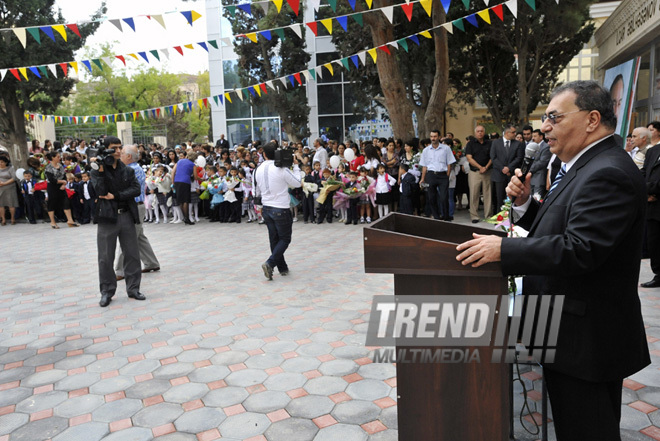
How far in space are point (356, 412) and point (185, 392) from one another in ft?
4.49

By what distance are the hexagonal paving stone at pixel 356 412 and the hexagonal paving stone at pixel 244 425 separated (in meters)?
0.50

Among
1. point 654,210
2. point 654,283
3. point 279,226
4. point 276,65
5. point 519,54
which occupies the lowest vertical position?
point 654,283

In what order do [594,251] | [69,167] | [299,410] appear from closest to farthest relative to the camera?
[594,251] < [299,410] < [69,167]

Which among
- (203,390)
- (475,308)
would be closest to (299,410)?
(203,390)

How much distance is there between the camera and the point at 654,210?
6.09 m

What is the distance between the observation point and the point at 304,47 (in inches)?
1003

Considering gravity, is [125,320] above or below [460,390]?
below

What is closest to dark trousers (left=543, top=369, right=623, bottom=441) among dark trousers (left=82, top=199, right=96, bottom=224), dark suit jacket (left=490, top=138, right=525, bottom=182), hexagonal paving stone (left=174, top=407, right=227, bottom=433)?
hexagonal paving stone (left=174, top=407, right=227, bottom=433)

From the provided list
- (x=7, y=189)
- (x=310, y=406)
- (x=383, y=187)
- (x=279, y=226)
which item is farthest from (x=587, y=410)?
(x=7, y=189)

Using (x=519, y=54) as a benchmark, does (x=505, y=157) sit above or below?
below

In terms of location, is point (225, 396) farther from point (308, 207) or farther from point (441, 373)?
point (308, 207)

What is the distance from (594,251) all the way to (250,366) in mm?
3187

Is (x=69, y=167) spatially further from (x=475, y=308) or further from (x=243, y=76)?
(x=475, y=308)

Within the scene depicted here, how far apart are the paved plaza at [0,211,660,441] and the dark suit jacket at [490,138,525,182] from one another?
3.46 metres
